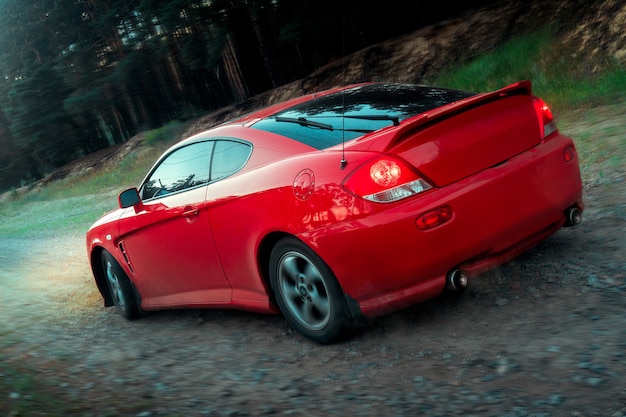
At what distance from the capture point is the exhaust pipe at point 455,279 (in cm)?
371

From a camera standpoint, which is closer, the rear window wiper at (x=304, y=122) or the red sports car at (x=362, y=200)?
the red sports car at (x=362, y=200)

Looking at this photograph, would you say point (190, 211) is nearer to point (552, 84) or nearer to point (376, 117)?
point (376, 117)

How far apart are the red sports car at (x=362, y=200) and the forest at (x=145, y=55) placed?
19.3 meters

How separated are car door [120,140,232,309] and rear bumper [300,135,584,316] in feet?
3.83

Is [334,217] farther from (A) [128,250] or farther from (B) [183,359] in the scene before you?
(A) [128,250]

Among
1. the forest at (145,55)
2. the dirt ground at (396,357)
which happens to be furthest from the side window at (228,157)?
the forest at (145,55)

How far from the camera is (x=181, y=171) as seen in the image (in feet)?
16.7

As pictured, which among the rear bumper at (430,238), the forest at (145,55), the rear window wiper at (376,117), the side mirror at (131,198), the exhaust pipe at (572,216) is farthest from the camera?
the forest at (145,55)

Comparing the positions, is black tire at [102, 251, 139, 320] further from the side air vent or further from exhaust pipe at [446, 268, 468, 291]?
exhaust pipe at [446, 268, 468, 291]

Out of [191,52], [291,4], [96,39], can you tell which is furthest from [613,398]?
[96,39]

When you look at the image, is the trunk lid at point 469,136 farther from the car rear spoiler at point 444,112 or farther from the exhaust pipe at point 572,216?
the exhaust pipe at point 572,216

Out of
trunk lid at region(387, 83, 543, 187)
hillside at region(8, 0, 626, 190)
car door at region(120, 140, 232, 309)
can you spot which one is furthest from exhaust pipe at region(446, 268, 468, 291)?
hillside at region(8, 0, 626, 190)

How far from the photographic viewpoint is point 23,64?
4384 centimetres

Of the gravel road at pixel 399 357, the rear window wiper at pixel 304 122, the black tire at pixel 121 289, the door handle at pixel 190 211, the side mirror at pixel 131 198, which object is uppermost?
the rear window wiper at pixel 304 122
